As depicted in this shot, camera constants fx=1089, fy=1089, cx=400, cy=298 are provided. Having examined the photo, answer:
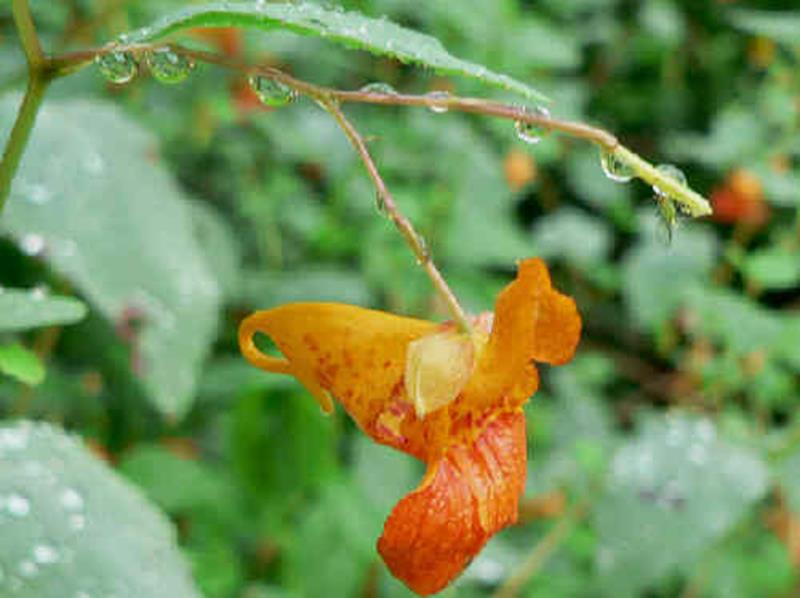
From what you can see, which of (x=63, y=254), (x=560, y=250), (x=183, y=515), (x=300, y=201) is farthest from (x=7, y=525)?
(x=560, y=250)

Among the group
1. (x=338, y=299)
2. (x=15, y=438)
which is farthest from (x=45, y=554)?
(x=338, y=299)

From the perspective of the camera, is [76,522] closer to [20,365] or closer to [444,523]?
[20,365]

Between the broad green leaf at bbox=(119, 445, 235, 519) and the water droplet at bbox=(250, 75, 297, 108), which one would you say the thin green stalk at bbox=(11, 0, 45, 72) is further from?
the broad green leaf at bbox=(119, 445, 235, 519)

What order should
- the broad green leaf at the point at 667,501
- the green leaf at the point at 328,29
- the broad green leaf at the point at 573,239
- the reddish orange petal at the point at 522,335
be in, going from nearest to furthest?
the green leaf at the point at 328,29, the reddish orange petal at the point at 522,335, the broad green leaf at the point at 667,501, the broad green leaf at the point at 573,239

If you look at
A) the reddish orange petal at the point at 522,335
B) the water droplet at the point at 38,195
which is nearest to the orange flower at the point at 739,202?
the water droplet at the point at 38,195

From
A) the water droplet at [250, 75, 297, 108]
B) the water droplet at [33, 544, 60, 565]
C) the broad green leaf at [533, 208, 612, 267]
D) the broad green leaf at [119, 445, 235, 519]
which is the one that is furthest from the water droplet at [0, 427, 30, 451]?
the broad green leaf at [533, 208, 612, 267]

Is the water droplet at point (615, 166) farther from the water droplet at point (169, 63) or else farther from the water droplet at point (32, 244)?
the water droplet at point (32, 244)

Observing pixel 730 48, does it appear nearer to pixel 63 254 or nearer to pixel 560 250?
pixel 560 250
